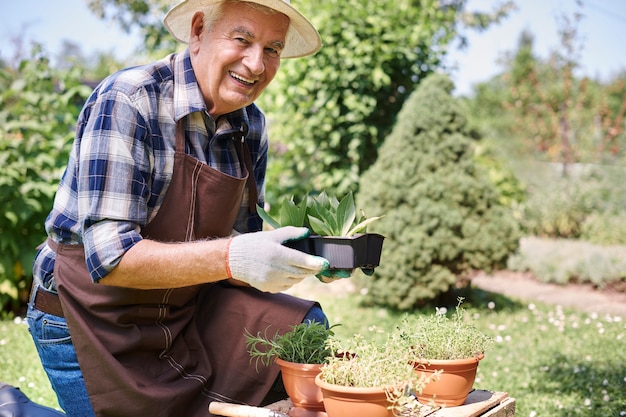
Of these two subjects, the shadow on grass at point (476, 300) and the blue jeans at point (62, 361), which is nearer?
the blue jeans at point (62, 361)

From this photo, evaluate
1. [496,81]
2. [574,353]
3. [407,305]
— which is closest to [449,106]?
[407,305]

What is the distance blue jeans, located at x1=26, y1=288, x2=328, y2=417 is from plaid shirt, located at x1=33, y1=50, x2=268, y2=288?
0.47 ft

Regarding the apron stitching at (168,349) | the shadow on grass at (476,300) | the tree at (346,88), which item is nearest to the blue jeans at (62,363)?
the apron stitching at (168,349)

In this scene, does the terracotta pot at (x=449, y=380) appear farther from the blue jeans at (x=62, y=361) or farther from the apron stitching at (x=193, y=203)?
the blue jeans at (x=62, y=361)

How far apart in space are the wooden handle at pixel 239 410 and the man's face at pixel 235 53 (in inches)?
37.0

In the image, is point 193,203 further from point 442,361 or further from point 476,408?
point 476,408

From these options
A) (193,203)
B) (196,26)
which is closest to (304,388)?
(193,203)

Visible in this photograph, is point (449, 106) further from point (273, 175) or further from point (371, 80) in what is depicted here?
point (273, 175)

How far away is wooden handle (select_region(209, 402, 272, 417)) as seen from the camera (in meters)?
1.66

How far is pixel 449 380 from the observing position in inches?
69.3

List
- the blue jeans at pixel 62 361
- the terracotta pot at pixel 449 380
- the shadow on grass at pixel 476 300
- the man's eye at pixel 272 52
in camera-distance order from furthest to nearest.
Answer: the shadow on grass at pixel 476 300
the man's eye at pixel 272 52
the blue jeans at pixel 62 361
the terracotta pot at pixel 449 380

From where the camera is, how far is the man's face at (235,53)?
6.61ft

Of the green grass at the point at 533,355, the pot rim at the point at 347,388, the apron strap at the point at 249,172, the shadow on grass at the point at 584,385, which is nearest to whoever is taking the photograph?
the pot rim at the point at 347,388

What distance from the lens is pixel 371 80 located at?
6.03 m
